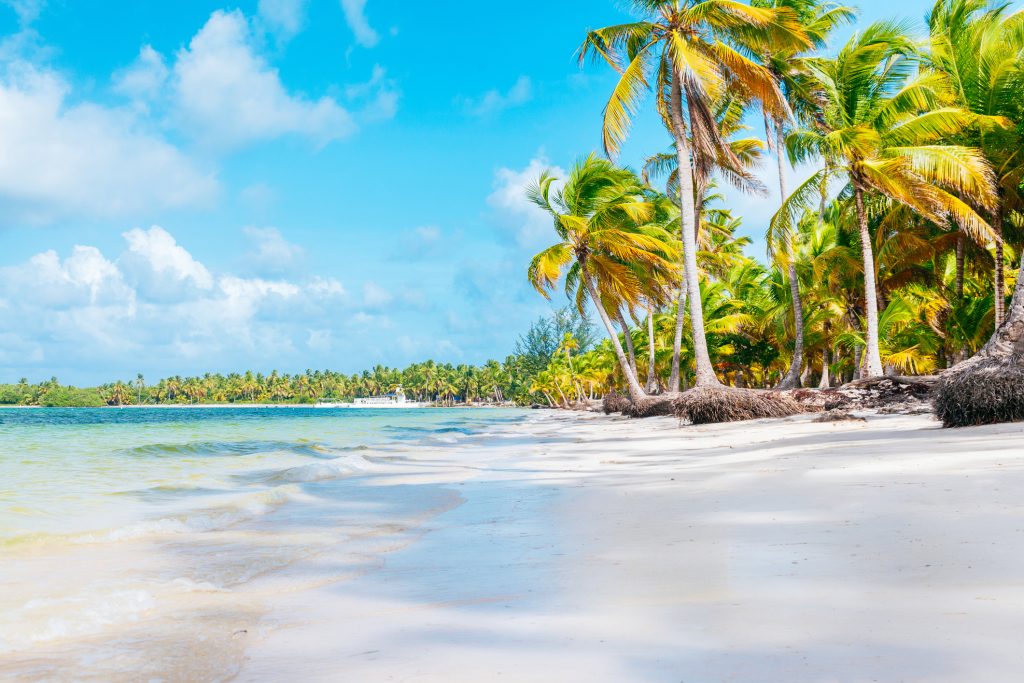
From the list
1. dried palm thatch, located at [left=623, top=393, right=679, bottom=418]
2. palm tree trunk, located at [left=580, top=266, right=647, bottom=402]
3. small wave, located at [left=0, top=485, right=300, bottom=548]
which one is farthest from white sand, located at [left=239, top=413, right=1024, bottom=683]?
palm tree trunk, located at [left=580, top=266, right=647, bottom=402]

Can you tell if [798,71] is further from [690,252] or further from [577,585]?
[577,585]

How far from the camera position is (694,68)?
52.2 feet

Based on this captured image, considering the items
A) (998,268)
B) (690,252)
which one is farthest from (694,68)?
(998,268)

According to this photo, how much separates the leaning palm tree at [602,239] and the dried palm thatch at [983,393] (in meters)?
13.1

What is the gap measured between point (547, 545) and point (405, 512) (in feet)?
6.78

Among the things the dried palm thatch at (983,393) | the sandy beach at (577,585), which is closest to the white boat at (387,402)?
the dried palm thatch at (983,393)

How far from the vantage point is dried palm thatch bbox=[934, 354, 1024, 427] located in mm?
7660

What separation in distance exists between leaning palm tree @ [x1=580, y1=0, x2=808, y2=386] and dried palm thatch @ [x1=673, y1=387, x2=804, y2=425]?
122cm

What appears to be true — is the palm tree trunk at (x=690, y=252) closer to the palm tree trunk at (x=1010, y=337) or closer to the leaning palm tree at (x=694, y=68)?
the leaning palm tree at (x=694, y=68)

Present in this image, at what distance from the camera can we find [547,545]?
3.61 m

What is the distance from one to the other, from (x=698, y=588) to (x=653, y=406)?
65.7 ft

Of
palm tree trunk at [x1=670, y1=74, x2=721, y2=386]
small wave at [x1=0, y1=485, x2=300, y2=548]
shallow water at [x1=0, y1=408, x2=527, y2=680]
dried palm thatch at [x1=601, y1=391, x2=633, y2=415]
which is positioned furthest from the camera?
dried palm thatch at [x1=601, y1=391, x2=633, y2=415]

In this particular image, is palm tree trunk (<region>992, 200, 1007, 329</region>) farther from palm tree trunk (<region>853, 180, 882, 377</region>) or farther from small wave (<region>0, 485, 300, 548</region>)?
small wave (<region>0, 485, 300, 548</region>)

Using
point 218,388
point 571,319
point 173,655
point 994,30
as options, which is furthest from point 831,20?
point 218,388
